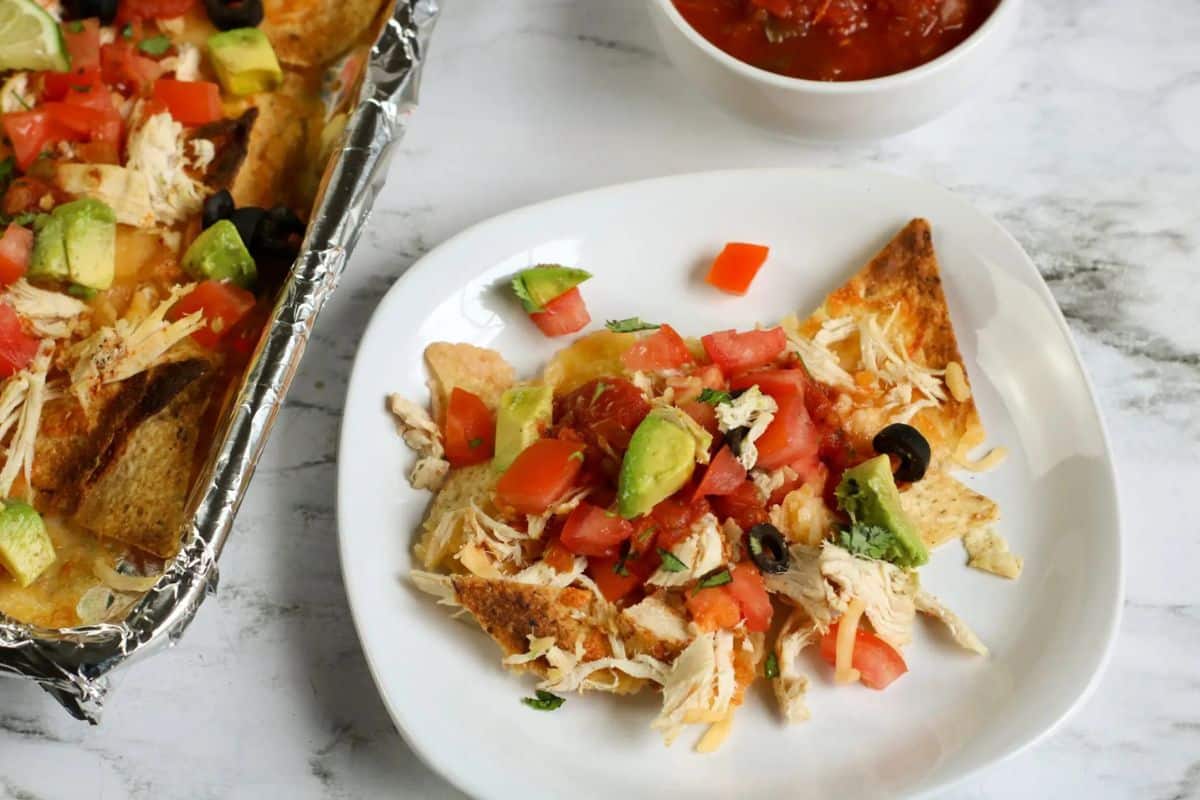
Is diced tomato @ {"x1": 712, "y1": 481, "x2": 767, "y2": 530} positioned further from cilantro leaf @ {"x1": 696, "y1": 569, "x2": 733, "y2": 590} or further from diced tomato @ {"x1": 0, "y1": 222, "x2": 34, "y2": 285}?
diced tomato @ {"x1": 0, "y1": 222, "x2": 34, "y2": 285}

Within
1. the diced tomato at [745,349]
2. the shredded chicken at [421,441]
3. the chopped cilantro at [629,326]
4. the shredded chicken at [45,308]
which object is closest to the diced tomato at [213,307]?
the shredded chicken at [45,308]

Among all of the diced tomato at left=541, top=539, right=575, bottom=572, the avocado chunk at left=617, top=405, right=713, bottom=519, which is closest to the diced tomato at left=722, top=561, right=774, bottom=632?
the avocado chunk at left=617, top=405, right=713, bottom=519

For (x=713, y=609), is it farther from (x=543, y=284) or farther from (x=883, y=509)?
(x=543, y=284)

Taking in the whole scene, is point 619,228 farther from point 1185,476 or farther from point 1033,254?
point 1185,476

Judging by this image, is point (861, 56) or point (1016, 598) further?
point (861, 56)

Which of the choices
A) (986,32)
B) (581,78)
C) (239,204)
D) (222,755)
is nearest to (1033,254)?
(986,32)

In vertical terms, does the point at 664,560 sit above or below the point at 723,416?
below
